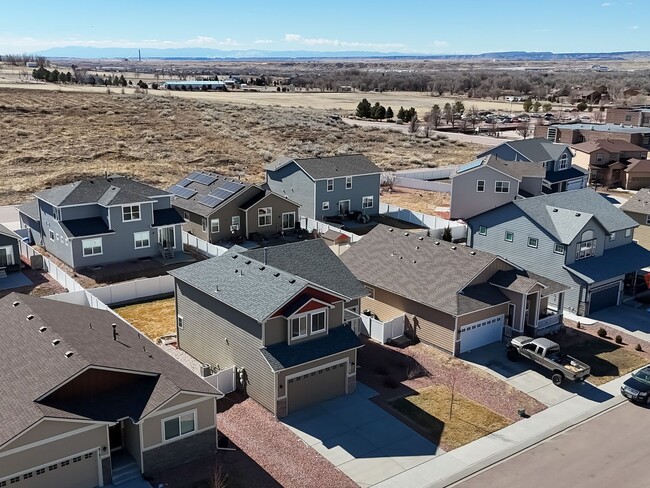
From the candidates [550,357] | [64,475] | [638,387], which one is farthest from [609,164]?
[64,475]

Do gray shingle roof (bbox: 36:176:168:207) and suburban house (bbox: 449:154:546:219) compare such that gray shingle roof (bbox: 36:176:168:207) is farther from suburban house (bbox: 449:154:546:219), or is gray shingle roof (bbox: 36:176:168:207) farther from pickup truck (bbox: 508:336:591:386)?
suburban house (bbox: 449:154:546:219)

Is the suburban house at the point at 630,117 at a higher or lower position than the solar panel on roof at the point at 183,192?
higher

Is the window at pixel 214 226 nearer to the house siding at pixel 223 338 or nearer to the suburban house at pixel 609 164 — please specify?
the house siding at pixel 223 338

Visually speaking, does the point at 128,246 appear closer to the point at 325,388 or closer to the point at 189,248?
the point at 189,248

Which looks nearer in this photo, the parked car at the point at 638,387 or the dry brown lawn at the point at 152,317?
the parked car at the point at 638,387

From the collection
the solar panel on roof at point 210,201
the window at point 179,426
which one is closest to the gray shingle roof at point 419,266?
the window at point 179,426

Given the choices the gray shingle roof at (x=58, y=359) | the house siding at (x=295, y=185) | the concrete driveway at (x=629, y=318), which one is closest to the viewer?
the gray shingle roof at (x=58, y=359)

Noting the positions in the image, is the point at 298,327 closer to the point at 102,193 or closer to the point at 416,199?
the point at 102,193

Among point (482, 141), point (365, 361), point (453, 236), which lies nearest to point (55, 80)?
point (482, 141)
